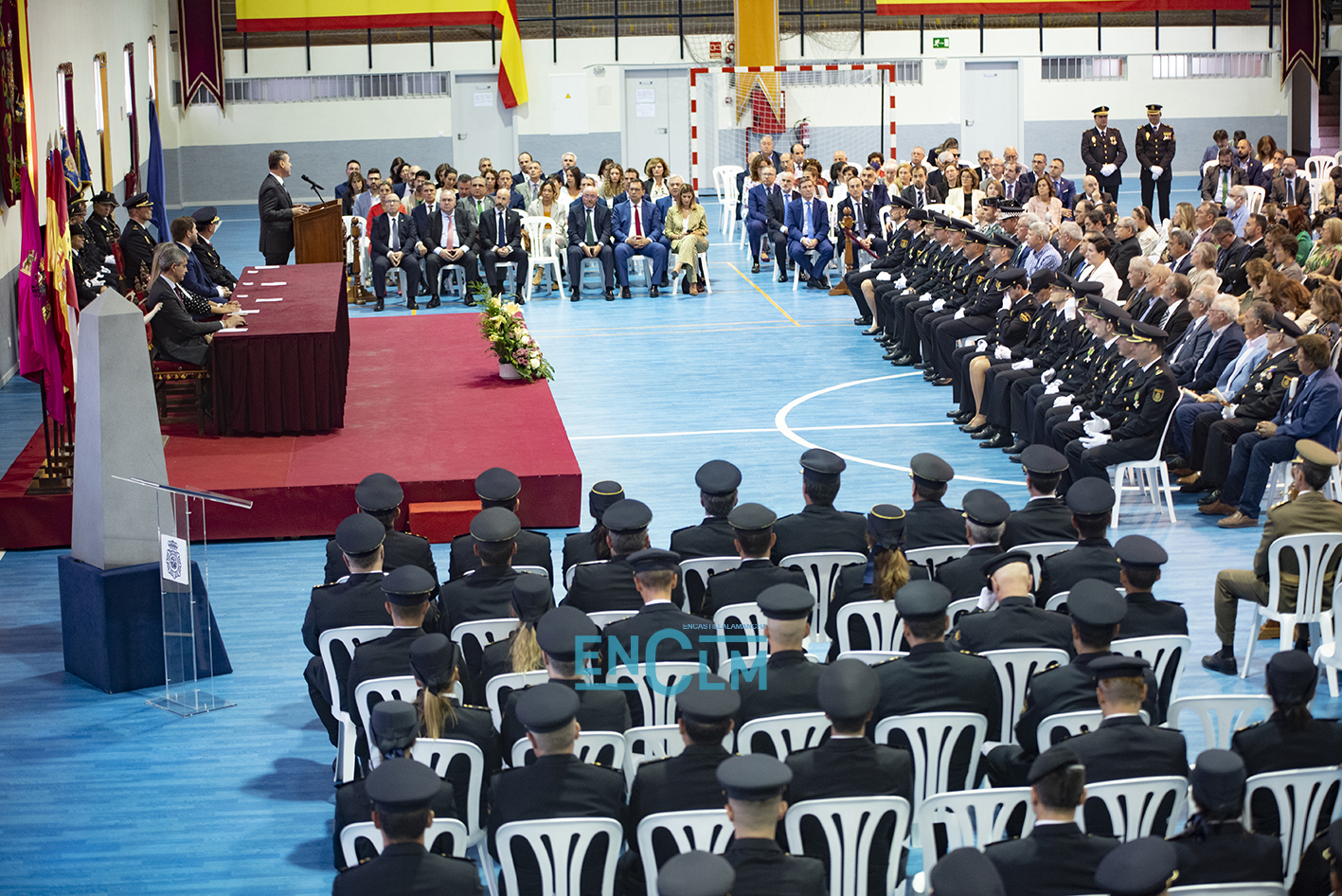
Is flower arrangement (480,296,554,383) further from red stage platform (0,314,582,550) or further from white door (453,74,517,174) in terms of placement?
white door (453,74,517,174)

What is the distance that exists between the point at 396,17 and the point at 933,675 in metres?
25.0

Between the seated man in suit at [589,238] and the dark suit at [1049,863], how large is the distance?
14.6 metres

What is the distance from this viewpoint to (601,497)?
22.0 feet

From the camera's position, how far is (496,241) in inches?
695

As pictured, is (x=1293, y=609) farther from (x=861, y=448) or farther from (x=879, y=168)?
(x=879, y=168)

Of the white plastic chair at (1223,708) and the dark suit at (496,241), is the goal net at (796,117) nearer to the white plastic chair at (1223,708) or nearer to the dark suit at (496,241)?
the dark suit at (496,241)

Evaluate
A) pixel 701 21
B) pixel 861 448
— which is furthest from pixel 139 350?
pixel 701 21

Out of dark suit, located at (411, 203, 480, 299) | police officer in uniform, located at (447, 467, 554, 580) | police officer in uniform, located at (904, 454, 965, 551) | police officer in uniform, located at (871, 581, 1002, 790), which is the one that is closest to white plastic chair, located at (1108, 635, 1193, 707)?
→ police officer in uniform, located at (871, 581, 1002, 790)

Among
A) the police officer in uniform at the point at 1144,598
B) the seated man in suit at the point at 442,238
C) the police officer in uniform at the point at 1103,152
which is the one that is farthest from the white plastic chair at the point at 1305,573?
the police officer in uniform at the point at 1103,152

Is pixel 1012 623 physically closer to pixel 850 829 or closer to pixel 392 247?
pixel 850 829

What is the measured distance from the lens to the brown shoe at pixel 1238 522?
9133 mm

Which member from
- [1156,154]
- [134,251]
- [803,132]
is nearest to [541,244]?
[134,251]

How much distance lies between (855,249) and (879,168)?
2.43 meters

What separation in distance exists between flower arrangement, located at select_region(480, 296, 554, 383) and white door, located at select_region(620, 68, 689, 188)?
55.8 feet
